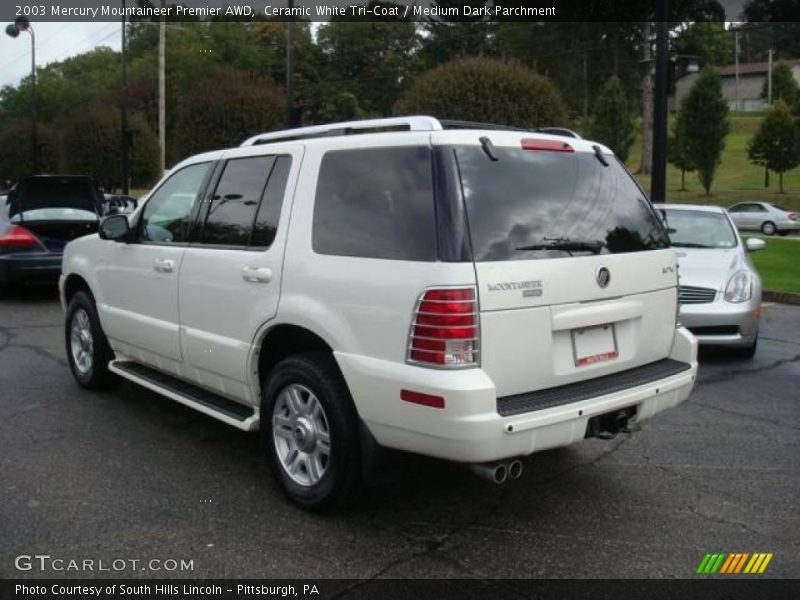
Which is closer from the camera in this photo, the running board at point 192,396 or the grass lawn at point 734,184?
the running board at point 192,396

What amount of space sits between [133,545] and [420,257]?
182 cm

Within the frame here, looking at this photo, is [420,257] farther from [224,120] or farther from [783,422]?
[224,120]

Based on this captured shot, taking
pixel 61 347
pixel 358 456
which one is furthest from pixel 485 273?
pixel 61 347

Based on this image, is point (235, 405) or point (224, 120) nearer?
point (235, 405)

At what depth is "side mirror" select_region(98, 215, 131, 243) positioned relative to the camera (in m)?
5.45

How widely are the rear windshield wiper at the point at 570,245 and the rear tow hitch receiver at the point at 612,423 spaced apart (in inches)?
31.0

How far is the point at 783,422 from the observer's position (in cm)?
570

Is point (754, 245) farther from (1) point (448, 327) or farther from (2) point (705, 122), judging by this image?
(2) point (705, 122)

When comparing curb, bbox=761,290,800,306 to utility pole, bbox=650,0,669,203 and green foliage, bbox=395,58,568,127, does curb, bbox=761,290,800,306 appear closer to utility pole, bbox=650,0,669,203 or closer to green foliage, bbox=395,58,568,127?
utility pole, bbox=650,0,669,203

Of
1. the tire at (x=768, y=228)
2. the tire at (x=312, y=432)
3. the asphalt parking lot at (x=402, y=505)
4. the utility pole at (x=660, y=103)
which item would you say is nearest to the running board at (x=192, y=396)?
the tire at (x=312, y=432)

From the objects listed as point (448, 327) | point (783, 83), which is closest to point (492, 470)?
point (448, 327)

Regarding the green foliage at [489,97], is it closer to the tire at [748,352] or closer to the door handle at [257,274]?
the tire at [748,352]

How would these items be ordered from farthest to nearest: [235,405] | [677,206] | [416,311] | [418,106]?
[418,106] → [677,206] → [235,405] → [416,311]

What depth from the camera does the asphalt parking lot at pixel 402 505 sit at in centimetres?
350
